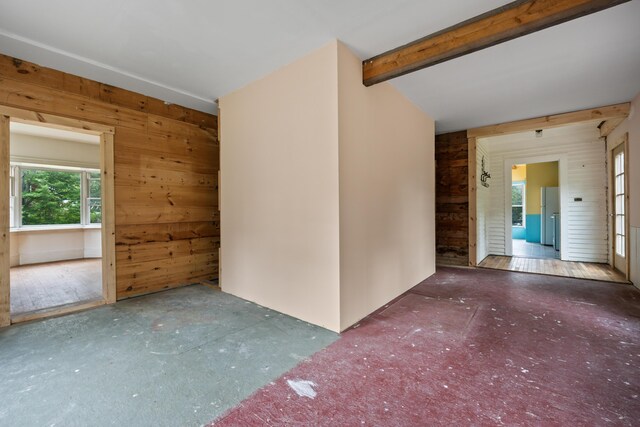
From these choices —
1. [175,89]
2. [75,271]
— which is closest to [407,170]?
[175,89]

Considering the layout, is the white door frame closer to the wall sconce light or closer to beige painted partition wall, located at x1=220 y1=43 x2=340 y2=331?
the wall sconce light

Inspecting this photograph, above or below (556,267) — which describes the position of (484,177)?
above

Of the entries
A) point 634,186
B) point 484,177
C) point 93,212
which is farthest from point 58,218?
point 634,186

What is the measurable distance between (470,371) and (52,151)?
8.29 m

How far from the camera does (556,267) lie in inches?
204

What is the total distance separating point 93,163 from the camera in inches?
256

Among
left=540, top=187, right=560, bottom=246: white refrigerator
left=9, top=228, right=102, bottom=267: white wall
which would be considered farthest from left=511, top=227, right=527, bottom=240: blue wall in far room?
left=9, top=228, right=102, bottom=267: white wall

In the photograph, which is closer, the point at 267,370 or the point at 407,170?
the point at 267,370

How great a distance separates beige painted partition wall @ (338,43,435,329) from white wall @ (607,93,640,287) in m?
2.73

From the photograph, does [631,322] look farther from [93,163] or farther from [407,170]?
[93,163]

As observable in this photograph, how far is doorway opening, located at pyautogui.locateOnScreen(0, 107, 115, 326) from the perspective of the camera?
11.1 ft

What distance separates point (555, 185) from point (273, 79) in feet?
31.2

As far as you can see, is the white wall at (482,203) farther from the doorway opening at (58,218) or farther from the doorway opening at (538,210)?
the doorway opening at (58,218)

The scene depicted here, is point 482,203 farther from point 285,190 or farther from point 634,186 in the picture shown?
point 285,190
